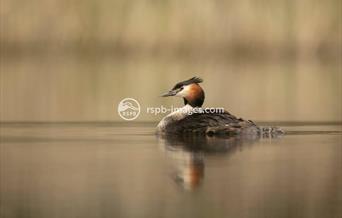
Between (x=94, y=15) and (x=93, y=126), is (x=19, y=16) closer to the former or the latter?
(x=94, y=15)

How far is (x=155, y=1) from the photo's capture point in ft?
159

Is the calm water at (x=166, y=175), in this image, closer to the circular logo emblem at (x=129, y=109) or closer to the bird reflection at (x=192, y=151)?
the bird reflection at (x=192, y=151)

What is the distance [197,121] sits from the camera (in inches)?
538

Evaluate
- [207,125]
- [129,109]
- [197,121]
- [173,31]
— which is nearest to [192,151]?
[207,125]

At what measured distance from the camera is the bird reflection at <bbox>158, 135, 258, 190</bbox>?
960 cm

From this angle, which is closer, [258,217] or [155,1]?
[258,217]

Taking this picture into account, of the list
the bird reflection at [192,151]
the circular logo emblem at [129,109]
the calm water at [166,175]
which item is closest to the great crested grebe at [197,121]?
the bird reflection at [192,151]

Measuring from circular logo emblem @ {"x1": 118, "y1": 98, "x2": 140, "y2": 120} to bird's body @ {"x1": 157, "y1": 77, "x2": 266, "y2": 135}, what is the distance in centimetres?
193

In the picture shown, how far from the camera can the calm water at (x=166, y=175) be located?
8.19 meters

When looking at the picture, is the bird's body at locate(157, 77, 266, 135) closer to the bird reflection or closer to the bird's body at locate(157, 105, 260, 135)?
the bird's body at locate(157, 105, 260, 135)

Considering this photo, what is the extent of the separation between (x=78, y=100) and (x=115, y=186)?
10391 millimetres

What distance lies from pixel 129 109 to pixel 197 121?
12.3ft

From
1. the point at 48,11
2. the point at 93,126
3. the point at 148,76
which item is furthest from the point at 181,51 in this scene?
the point at 93,126

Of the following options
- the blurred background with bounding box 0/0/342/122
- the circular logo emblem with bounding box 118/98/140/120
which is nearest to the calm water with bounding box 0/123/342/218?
the circular logo emblem with bounding box 118/98/140/120
